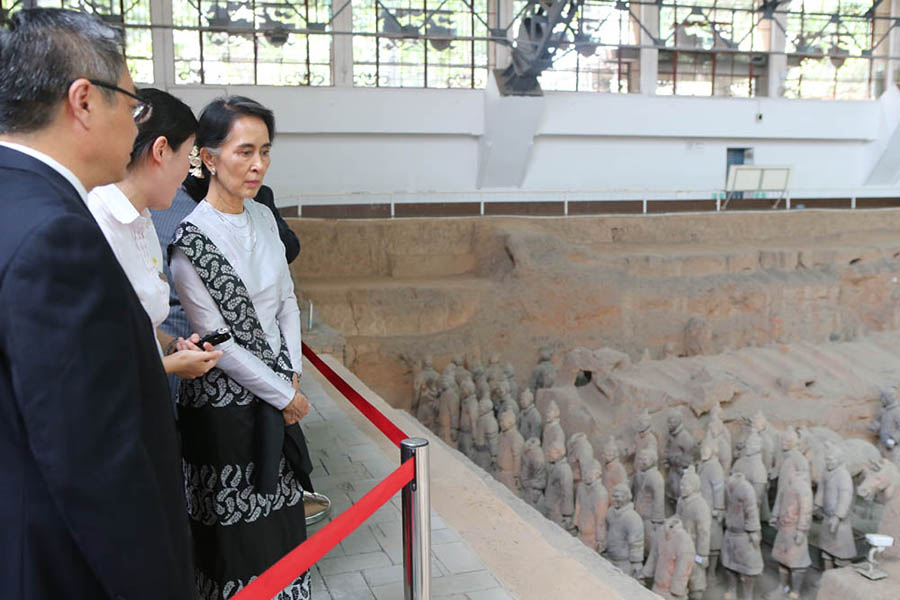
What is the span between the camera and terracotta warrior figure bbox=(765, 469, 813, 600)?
6.62 metres

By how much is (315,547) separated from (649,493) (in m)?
5.49

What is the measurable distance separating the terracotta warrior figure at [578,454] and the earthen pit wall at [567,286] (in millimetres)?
3882

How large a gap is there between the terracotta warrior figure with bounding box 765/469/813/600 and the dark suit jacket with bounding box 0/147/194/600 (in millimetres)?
6463

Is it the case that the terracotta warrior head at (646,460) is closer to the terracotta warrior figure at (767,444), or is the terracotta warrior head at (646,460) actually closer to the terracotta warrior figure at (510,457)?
the terracotta warrior figure at (510,457)

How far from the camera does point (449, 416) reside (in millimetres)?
8820

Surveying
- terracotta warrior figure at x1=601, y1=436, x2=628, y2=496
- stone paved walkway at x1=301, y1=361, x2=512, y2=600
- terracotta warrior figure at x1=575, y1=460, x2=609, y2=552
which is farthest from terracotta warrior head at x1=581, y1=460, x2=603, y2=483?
stone paved walkway at x1=301, y1=361, x2=512, y2=600

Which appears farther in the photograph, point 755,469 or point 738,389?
point 738,389

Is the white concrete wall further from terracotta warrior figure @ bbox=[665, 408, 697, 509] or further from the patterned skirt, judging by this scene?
the patterned skirt

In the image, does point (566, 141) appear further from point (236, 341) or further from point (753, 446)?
point (236, 341)

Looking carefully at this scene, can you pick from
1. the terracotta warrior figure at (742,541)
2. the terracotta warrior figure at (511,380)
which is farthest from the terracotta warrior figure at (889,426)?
the terracotta warrior figure at (511,380)

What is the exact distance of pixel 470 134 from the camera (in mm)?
16297

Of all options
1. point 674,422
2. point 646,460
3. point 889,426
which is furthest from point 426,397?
point 889,426

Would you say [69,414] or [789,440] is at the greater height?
[69,414]

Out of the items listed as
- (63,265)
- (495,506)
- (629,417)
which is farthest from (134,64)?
(63,265)
